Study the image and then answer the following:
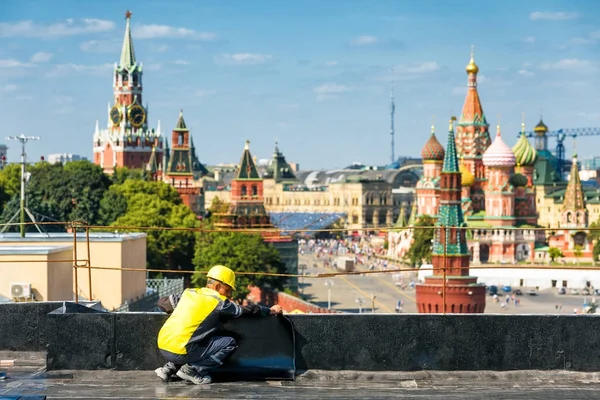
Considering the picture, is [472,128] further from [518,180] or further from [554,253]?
[554,253]

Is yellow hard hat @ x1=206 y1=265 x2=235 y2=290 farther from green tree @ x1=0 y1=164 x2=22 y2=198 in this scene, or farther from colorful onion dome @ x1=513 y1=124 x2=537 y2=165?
colorful onion dome @ x1=513 y1=124 x2=537 y2=165

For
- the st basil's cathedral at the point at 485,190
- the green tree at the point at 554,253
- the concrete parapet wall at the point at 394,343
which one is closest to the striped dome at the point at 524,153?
the st basil's cathedral at the point at 485,190

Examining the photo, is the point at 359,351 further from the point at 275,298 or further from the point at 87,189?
the point at 87,189

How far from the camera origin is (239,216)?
108438mm

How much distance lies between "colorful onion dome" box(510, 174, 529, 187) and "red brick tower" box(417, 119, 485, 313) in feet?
211

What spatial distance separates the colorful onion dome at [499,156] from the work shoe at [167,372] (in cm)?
12962

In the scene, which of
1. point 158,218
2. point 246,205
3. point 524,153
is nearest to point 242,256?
point 158,218

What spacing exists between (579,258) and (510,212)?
8.93 metres

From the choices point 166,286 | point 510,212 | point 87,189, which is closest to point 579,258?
point 510,212

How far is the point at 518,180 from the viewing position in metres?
144

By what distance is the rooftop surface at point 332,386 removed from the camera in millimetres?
13844

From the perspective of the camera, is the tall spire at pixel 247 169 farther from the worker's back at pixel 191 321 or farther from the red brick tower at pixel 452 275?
the worker's back at pixel 191 321

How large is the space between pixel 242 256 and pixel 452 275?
15188mm

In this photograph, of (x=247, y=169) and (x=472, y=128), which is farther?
(x=472, y=128)
